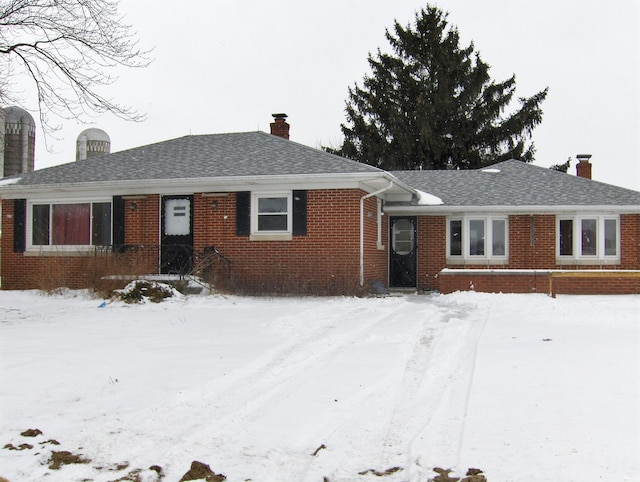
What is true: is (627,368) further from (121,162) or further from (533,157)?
(533,157)

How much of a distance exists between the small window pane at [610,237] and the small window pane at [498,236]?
2.75 m

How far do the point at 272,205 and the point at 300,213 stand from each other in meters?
0.86

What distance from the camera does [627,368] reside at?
607cm

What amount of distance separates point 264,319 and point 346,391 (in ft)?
13.9

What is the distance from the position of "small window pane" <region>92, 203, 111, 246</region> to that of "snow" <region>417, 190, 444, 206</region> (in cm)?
859

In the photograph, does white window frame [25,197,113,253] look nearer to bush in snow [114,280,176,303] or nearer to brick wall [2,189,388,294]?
brick wall [2,189,388,294]

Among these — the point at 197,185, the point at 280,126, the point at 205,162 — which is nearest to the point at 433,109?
the point at 280,126

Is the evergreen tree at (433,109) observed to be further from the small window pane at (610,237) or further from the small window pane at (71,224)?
the small window pane at (71,224)

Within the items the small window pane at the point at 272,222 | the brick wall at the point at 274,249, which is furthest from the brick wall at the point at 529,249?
the small window pane at the point at 272,222

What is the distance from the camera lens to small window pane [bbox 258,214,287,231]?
14.4 m

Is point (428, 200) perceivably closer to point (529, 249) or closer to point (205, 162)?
point (529, 249)

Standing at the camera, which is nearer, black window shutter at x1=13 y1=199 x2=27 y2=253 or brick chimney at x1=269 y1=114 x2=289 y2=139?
black window shutter at x1=13 y1=199 x2=27 y2=253

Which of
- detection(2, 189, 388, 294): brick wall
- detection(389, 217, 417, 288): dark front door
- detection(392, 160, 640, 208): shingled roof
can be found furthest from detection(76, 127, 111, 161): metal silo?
detection(389, 217, 417, 288): dark front door

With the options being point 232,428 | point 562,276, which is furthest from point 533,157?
point 232,428
